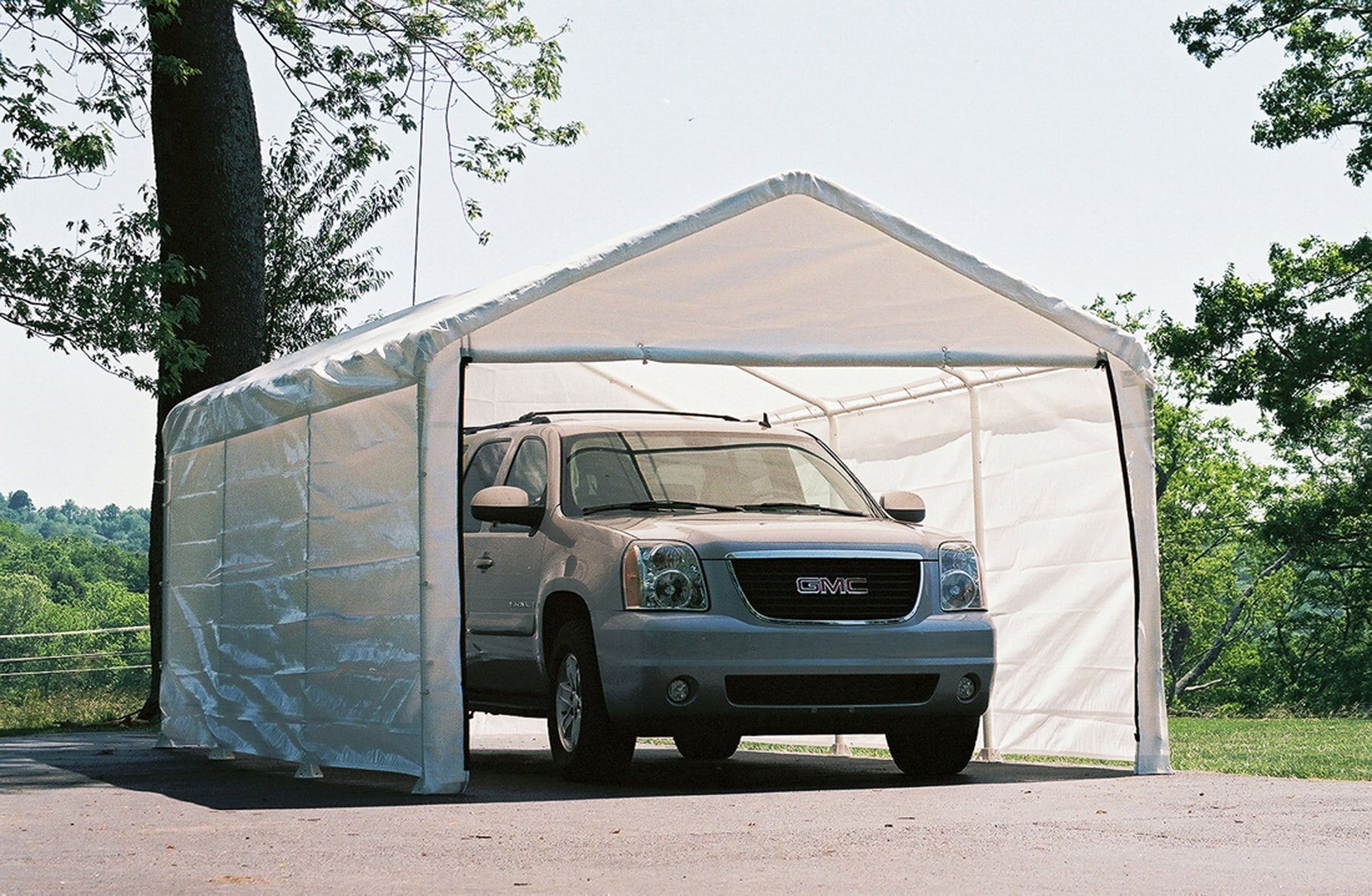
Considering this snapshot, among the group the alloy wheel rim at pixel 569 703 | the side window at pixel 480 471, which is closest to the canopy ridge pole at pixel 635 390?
the side window at pixel 480 471

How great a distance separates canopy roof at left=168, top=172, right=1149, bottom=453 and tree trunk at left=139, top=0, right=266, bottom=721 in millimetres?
8019

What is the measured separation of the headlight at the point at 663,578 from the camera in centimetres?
945

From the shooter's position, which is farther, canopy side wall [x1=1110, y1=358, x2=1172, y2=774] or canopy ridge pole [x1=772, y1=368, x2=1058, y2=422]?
canopy ridge pole [x1=772, y1=368, x2=1058, y2=422]

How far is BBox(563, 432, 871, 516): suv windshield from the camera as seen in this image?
10609mm

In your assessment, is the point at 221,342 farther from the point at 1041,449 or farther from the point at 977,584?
the point at 977,584

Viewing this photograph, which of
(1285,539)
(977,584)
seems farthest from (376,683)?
(1285,539)

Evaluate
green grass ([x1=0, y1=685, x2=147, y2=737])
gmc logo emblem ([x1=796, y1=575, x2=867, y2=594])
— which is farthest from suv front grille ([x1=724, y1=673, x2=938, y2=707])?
green grass ([x1=0, y1=685, x2=147, y2=737])

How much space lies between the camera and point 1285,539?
3269cm

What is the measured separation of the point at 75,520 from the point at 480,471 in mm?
123441

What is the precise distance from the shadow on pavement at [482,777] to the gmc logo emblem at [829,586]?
1.06m

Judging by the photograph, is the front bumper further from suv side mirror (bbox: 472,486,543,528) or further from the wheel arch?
suv side mirror (bbox: 472,486,543,528)

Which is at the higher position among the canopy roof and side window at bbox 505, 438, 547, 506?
the canopy roof

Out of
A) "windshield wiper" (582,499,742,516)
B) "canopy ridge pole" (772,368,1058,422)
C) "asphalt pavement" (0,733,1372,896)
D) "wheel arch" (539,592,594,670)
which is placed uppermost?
"canopy ridge pole" (772,368,1058,422)

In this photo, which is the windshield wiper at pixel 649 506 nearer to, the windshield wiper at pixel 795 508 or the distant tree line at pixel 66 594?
the windshield wiper at pixel 795 508
